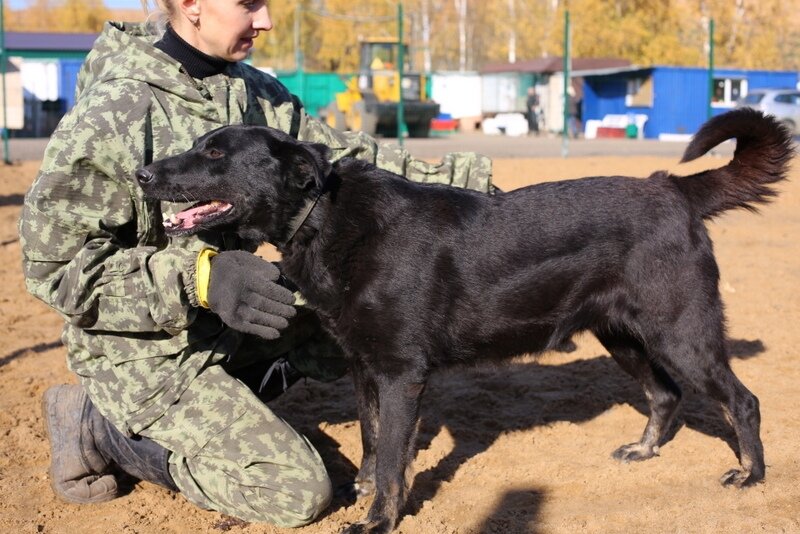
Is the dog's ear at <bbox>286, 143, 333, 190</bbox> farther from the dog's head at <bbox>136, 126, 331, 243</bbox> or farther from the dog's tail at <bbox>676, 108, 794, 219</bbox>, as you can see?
the dog's tail at <bbox>676, 108, 794, 219</bbox>

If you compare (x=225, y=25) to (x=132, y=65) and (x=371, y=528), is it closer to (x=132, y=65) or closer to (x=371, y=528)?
(x=132, y=65)

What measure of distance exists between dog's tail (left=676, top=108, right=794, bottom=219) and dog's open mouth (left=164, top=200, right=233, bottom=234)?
1942 millimetres

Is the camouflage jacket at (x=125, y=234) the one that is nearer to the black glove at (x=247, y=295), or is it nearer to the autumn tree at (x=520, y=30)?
the black glove at (x=247, y=295)

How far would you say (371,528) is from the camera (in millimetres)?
3424

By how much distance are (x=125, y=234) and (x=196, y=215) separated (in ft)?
1.58

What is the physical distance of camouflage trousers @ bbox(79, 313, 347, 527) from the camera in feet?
11.5

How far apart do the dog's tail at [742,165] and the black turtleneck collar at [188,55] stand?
2071mm

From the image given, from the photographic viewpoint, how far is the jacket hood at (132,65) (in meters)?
3.64

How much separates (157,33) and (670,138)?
29173 millimetres

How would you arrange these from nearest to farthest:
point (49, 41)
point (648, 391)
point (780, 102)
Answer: point (648, 391)
point (780, 102)
point (49, 41)

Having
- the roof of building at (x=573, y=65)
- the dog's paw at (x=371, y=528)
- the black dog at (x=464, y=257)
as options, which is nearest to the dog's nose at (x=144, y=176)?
the black dog at (x=464, y=257)

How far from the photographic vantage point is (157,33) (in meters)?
3.97

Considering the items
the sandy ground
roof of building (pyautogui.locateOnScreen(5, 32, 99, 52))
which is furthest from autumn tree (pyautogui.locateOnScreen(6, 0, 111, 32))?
the sandy ground

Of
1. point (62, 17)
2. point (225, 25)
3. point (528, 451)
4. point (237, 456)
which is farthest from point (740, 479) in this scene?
point (62, 17)
